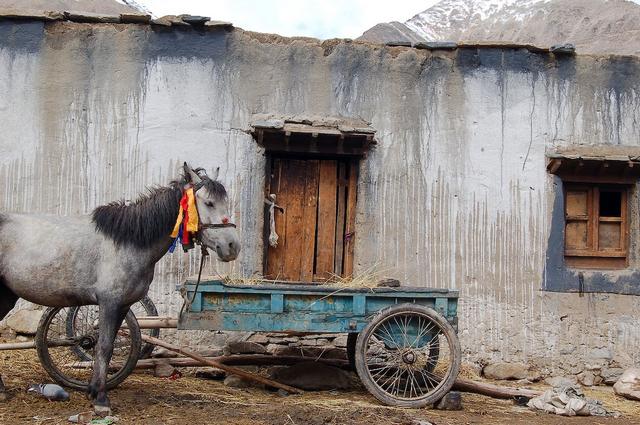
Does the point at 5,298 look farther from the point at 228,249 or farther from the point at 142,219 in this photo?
the point at 228,249

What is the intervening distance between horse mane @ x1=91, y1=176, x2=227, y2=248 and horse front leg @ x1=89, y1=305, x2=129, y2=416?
0.55 meters

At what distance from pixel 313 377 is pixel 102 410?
2283mm

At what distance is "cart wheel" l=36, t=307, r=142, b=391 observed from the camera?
20.2 feet

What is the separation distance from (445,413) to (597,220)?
416 cm

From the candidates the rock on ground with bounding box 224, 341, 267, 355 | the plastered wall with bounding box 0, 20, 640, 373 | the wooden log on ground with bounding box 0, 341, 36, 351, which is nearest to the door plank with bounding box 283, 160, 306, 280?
the plastered wall with bounding box 0, 20, 640, 373

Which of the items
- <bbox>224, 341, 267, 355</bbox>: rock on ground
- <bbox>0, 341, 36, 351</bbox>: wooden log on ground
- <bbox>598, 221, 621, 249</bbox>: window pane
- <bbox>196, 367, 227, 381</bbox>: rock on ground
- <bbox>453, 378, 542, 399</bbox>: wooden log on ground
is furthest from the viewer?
<bbox>598, 221, 621, 249</bbox>: window pane

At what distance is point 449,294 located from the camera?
20.8 feet

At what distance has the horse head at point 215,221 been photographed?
555cm

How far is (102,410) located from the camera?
521cm

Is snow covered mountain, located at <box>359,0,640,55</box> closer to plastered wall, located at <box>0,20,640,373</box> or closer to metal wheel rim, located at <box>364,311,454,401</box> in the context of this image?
plastered wall, located at <box>0,20,640,373</box>

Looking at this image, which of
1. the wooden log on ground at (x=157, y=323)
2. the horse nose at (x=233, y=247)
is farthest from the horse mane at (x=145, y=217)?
the wooden log on ground at (x=157, y=323)

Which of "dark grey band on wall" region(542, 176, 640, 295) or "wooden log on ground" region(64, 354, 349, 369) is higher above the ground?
"dark grey band on wall" region(542, 176, 640, 295)

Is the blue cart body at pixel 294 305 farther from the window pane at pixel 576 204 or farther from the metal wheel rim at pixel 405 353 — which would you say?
the window pane at pixel 576 204

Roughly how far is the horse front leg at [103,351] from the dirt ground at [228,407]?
20cm
